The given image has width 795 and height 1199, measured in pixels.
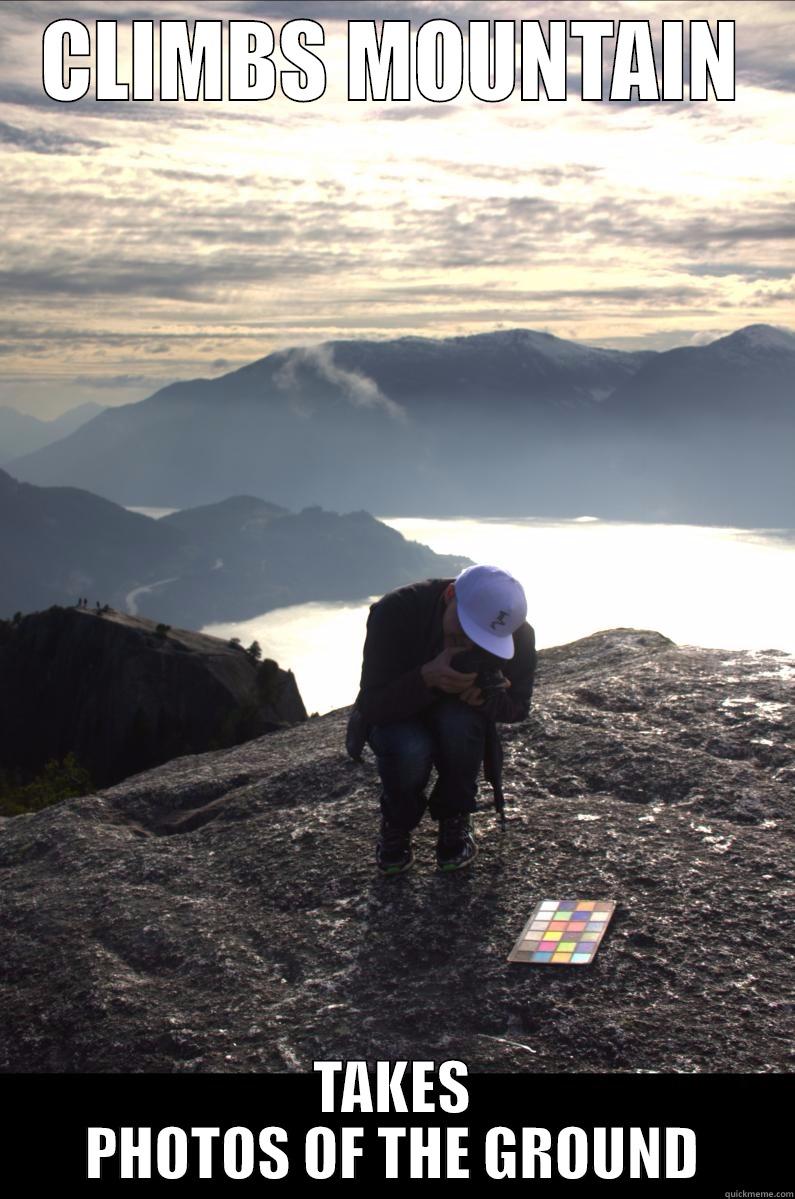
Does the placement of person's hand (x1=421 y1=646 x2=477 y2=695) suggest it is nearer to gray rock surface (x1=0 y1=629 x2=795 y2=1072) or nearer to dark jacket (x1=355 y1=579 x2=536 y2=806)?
dark jacket (x1=355 y1=579 x2=536 y2=806)

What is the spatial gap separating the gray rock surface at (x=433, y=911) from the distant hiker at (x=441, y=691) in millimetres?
560

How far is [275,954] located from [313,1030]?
3.69ft

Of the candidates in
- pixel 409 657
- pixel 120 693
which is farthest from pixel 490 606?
pixel 120 693

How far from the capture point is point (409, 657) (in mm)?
7586

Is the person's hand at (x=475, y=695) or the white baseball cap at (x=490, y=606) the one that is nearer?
the white baseball cap at (x=490, y=606)

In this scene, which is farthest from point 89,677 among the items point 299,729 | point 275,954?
point 275,954

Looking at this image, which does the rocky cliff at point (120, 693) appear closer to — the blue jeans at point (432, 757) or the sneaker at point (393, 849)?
the sneaker at point (393, 849)

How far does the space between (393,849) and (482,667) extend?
1681 mm

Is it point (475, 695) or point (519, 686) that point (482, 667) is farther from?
point (519, 686)

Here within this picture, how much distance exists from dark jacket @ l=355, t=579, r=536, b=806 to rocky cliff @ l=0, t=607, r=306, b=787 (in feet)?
197

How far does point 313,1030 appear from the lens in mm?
6410

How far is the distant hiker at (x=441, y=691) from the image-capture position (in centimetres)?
702

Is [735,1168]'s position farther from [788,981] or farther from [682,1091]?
[788,981]

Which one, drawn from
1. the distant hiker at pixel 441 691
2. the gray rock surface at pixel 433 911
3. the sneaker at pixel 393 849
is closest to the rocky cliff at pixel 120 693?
the gray rock surface at pixel 433 911
